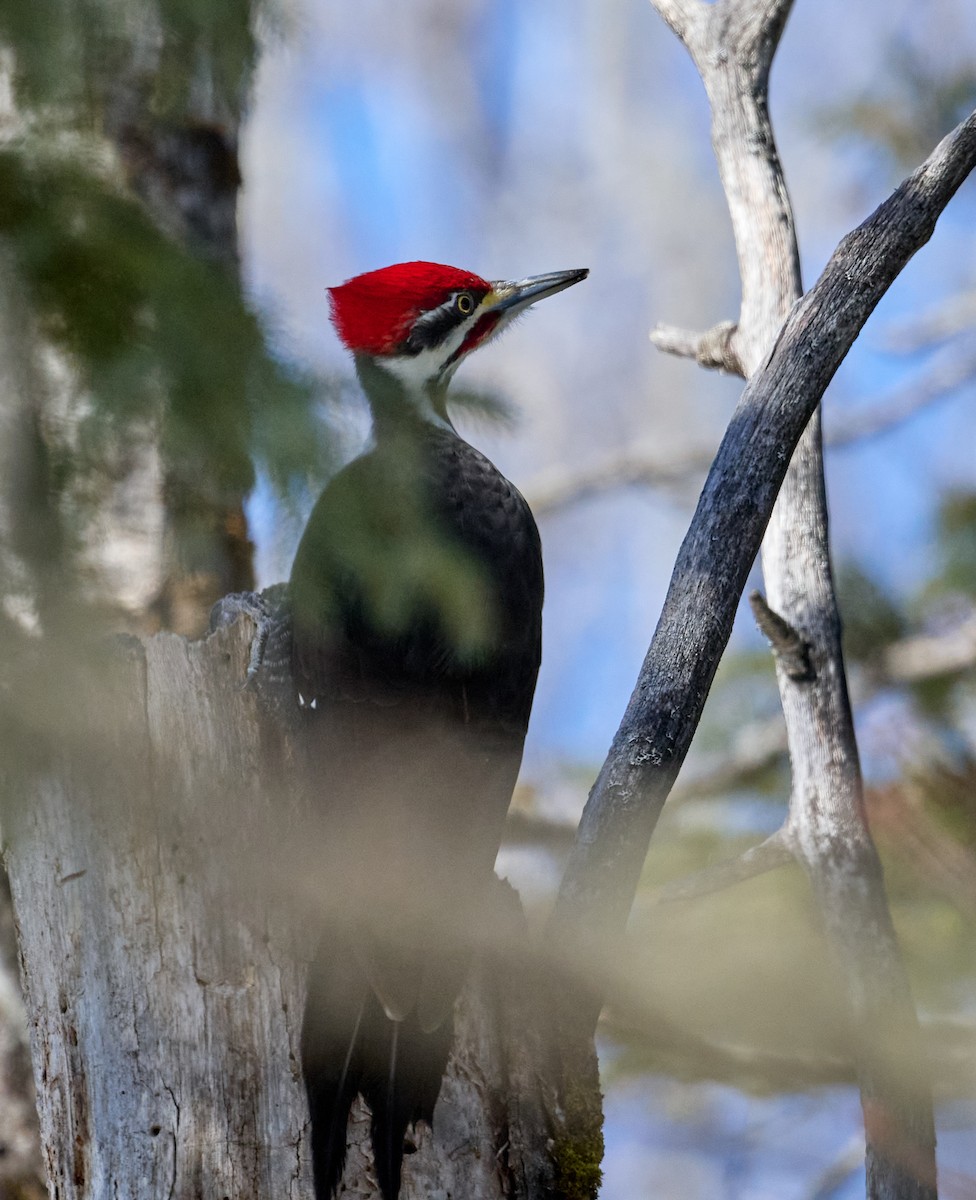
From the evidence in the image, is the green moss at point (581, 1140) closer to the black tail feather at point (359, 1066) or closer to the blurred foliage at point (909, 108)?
the black tail feather at point (359, 1066)

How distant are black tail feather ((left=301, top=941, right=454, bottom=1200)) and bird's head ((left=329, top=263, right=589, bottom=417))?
5.06 feet

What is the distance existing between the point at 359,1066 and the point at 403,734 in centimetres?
62

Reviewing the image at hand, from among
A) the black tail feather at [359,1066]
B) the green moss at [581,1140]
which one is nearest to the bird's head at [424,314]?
the black tail feather at [359,1066]

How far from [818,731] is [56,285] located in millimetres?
1536

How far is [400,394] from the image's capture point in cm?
307

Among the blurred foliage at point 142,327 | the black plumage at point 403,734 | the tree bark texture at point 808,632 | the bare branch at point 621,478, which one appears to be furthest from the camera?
the bare branch at point 621,478

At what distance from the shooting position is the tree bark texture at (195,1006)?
188cm

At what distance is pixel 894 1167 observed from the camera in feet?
6.97

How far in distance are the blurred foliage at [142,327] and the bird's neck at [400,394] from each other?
63.3 inches

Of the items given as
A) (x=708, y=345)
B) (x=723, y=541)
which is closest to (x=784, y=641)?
(x=723, y=541)

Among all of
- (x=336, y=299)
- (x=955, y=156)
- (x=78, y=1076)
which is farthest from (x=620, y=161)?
(x=78, y=1076)

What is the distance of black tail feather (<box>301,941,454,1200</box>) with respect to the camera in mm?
1868

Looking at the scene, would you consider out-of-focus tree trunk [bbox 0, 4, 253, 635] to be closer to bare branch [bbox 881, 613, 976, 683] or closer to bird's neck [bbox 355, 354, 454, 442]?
bird's neck [bbox 355, 354, 454, 442]

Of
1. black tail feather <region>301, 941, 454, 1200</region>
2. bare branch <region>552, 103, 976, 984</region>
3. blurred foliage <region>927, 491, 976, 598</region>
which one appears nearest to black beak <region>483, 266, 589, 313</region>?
bare branch <region>552, 103, 976, 984</region>
